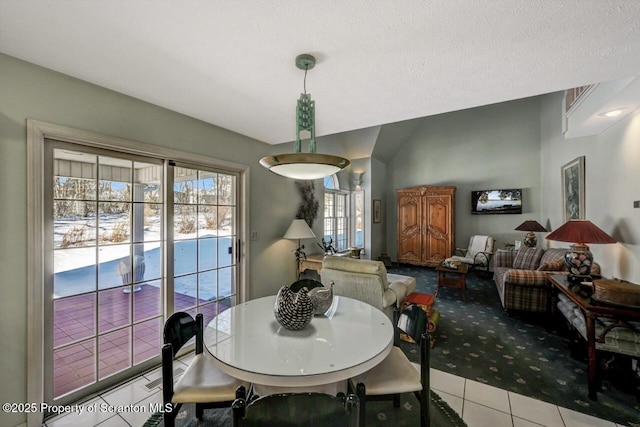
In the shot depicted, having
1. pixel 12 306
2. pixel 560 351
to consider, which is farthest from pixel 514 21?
pixel 12 306

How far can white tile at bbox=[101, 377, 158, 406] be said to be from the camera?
6.44ft

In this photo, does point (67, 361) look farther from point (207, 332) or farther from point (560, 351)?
point (560, 351)

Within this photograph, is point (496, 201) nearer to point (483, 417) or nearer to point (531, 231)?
point (531, 231)

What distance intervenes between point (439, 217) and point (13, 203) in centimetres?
679

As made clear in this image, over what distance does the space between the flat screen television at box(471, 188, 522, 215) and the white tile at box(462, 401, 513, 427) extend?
5.24m

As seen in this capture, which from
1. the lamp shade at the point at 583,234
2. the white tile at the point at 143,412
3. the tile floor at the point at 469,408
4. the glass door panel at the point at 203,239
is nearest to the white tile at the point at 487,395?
the tile floor at the point at 469,408

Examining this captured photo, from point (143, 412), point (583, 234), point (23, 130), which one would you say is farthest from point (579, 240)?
point (23, 130)

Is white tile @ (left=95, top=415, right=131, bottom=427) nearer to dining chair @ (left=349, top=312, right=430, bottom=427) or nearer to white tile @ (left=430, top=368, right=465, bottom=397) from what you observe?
dining chair @ (left=349, top=312, right=430, bottom=427)

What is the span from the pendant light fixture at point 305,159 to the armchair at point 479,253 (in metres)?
5.04

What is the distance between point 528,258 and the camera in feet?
14.4

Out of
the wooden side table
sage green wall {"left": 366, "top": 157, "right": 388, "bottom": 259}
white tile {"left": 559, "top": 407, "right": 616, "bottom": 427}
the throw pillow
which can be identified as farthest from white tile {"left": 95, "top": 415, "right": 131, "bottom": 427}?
sage green wall {"left": 366, "top": 157, "right": 388, "bottom": 259}

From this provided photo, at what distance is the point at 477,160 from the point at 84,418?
7736mm

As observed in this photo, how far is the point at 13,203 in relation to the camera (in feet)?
5.36

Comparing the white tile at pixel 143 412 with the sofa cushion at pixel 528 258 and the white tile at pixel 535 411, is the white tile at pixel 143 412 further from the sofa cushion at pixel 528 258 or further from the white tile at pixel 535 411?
the sofa cushion at pixel 528 258
